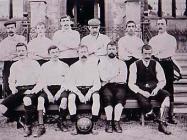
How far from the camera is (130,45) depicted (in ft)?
17.8

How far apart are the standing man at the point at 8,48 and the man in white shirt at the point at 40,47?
0.61 feet

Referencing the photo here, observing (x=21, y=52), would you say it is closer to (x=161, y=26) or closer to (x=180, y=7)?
(x=161, y=26)

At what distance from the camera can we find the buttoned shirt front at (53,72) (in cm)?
523

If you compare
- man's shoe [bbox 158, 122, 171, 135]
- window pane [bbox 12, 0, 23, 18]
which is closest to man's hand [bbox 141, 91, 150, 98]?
man's shoe [bbox 158, 122, 171, 135]

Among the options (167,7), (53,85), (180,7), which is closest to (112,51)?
(53,85)

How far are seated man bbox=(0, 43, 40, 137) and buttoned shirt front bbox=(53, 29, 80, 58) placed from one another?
461 mm

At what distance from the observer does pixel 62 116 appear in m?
5.03

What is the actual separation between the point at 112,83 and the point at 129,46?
660mm

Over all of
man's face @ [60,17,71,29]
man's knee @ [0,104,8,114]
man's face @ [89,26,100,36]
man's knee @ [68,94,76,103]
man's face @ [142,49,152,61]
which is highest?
man's face @ [60,17,71,29]

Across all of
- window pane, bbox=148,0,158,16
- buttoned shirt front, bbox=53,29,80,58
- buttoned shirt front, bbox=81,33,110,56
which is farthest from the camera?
window pane, bbox=148,0,158,16

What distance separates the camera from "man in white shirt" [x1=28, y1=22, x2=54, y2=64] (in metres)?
5.33

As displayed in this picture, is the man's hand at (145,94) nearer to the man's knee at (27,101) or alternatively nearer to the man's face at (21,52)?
the man's knee at (27,101)

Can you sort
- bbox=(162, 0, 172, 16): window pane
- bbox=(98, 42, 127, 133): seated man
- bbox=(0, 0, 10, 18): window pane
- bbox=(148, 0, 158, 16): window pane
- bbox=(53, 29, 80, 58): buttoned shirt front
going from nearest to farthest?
bbox=(98, 42, 127, 133): seated man → bbox=(53, 29, 80, 58): buttoned shirt front → bbox=(0, 0, 10, 18): window pane → bbox=(148, 0, 158, 16): window pane → bbox=(162, 0, 172, 16): window pane

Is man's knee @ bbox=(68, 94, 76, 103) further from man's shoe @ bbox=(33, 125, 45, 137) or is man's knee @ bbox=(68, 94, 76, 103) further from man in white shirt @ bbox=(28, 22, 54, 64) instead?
man in white shirt @ bbox=(28, 22, 54, 64)
